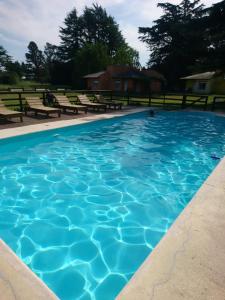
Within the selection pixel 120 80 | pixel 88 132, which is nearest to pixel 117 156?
→ pixel 88 132

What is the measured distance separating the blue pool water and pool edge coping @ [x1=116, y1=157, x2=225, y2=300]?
61 cm

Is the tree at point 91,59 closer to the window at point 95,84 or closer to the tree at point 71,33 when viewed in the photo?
the window at point 95,84

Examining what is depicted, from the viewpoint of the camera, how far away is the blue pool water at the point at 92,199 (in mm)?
3461

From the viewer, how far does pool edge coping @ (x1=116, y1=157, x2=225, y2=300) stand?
2.45 m

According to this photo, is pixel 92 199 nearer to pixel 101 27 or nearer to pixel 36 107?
pixel 36 107

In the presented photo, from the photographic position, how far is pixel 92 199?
5375mm

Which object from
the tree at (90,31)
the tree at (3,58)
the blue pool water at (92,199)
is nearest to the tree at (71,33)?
the tree at (90,31)

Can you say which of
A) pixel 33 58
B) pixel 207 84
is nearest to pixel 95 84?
pixel 207 84

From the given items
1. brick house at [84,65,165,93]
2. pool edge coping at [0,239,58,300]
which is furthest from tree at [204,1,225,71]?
pool edge coping at [0,239,58,300]

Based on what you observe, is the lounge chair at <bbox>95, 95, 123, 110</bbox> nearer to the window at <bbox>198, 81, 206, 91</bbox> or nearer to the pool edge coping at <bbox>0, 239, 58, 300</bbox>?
the pool edge coping at <bbox>0, 239, 58, 300</bbox>

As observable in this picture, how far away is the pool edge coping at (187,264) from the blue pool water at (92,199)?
0.61 meters

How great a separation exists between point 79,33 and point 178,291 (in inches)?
2856

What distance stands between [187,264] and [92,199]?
115 inches

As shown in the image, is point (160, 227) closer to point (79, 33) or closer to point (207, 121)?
point (207, 121)
